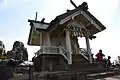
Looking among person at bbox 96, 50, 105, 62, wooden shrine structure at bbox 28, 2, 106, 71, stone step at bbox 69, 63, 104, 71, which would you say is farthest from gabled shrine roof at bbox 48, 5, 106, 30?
stone step at bbox 69, 63, 104, 71

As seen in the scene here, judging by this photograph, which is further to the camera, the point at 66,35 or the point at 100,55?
the point at 66,35

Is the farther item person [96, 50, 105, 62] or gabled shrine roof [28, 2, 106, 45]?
gabled shrine roof [28, 2, 106, 45]

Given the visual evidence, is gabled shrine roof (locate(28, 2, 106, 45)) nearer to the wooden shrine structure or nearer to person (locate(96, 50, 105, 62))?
the wooden shrine structure

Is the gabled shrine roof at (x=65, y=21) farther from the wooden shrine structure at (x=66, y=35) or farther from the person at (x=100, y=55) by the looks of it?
the person at (x=100, y=55)

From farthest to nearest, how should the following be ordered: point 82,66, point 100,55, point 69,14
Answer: point 69,14 < point 100,55 < point 82,66

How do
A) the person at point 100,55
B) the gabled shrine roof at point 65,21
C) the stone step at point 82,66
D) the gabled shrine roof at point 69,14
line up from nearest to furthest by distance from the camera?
the stone step at point 82,66 → the person at point 100,55 → the gabled shrine roof at point 69,14 → the gabled shrine roof at point 65,21

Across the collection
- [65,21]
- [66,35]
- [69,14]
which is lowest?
[66,35]

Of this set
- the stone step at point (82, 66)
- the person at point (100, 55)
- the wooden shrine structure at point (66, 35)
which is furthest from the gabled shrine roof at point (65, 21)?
the stone step at point (82, 66)

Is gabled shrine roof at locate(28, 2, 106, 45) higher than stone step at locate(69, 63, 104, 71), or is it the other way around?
gabled shrine roof at locate(28, 2, 106, 45)

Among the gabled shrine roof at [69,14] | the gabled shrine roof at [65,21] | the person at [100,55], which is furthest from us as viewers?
the gabled shrine roof at [65,21]

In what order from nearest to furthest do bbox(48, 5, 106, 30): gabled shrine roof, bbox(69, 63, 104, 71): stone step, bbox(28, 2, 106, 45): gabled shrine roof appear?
bbox(69, 63, 104, 71): stone step → bbox(48, 5, 106, 30): gabled shrine roof → bbox(28, 2, 106, 45): gabled shrine roof

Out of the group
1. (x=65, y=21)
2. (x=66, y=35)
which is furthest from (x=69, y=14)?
(x=66, y=35)

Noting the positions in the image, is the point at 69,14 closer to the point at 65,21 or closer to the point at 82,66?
the point at 65,21

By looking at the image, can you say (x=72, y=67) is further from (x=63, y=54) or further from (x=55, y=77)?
(x=55, y=77)
